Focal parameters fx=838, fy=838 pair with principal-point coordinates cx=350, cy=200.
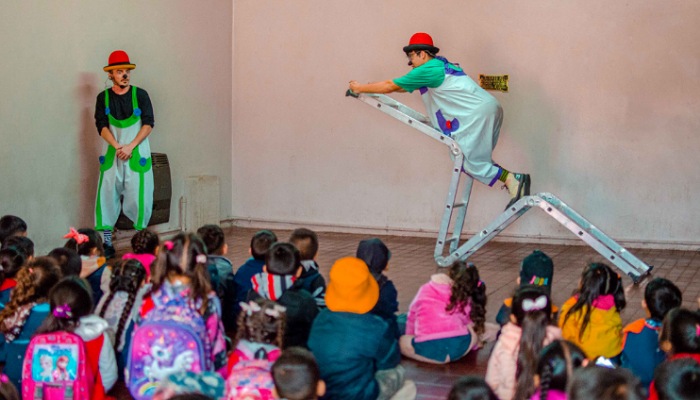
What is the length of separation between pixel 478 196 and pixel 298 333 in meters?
5.20

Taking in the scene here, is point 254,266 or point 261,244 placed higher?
point 261,244

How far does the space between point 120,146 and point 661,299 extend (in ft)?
15.3

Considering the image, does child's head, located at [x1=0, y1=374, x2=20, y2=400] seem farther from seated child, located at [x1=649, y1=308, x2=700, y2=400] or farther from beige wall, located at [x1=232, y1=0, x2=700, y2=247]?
beige wall, located at [x1=232, y1=0, x2=700, y2=247]

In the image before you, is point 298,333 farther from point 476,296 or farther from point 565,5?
point 565,5

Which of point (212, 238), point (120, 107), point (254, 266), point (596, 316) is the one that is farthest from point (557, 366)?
point (120, 107)

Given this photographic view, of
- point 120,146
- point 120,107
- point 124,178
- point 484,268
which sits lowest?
point 484,268

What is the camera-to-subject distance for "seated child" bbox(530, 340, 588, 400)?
2385 mm

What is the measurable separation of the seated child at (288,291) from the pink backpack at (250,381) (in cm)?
78

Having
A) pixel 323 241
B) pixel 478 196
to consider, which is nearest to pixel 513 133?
pixel 478 196

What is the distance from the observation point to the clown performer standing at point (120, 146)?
6.76 meters

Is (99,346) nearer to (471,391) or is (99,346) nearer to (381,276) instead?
(381,276)

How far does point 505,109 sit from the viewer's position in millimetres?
8391

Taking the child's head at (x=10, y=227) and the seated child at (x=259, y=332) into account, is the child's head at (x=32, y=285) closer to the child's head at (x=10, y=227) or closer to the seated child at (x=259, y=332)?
the seated child at (x=259, y=332)

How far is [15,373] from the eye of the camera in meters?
3.39
